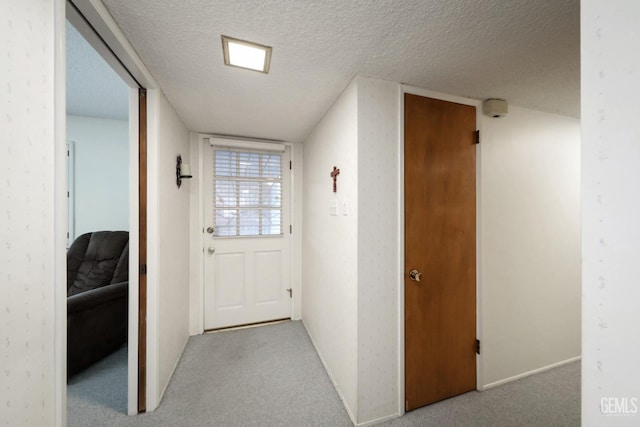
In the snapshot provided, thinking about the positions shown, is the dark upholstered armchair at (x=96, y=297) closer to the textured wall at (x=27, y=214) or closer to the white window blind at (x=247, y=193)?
the white window blind at (x=247, y=193)

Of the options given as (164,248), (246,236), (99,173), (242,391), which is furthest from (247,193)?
(242,391)

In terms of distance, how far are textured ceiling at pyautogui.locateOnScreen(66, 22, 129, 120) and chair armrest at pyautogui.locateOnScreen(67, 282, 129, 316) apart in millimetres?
1724

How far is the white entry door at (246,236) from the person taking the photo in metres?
2.53

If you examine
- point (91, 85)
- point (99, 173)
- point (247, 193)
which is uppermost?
point (91, 85)

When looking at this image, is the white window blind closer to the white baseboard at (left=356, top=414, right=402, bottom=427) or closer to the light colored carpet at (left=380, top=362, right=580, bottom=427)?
the white baseboard at (left=356, top=414, right=402, bottom=427)

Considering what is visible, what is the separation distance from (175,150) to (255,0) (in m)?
1.45

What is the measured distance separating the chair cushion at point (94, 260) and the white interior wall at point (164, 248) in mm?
721

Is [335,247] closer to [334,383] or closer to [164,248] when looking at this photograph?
[334,383]

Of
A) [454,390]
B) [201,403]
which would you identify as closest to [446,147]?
[454,390]

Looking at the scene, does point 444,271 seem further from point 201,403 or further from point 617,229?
point 201,403

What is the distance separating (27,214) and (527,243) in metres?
2.78

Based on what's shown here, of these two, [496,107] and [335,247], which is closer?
[496,107]

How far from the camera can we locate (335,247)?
175 cm

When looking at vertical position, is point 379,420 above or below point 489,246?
below
